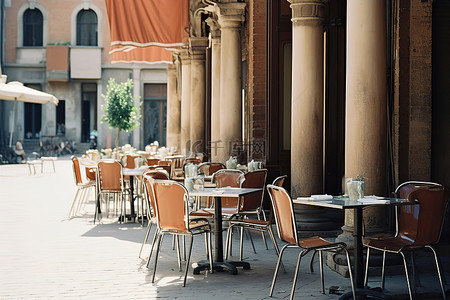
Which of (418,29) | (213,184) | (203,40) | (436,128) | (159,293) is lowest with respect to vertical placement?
(159,293)

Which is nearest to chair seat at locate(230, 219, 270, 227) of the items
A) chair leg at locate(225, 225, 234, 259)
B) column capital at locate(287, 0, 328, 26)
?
chair leg at locate(225, 225, 234, 259)

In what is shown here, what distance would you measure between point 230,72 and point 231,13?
104 cm

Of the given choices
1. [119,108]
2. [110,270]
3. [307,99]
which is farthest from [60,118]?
[110,270]

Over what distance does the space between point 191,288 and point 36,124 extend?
106 ft

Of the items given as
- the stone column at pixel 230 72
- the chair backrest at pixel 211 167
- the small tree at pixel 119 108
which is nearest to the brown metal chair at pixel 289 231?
the chair backrest at pixel 211 167

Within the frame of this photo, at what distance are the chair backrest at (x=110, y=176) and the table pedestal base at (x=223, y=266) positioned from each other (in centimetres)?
430

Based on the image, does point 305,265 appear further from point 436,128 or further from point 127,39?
point 127,39

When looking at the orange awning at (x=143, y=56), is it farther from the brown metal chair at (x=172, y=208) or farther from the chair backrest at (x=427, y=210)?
the chair backrest at (x=427, y=210)

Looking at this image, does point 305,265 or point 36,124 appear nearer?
point 305,265

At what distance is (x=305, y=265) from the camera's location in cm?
741

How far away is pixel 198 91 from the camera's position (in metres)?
18.3

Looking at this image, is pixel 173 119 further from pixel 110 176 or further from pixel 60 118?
pixel 60 118

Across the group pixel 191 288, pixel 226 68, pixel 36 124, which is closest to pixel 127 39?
pixel 226 68

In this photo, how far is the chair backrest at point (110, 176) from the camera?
11211mm
